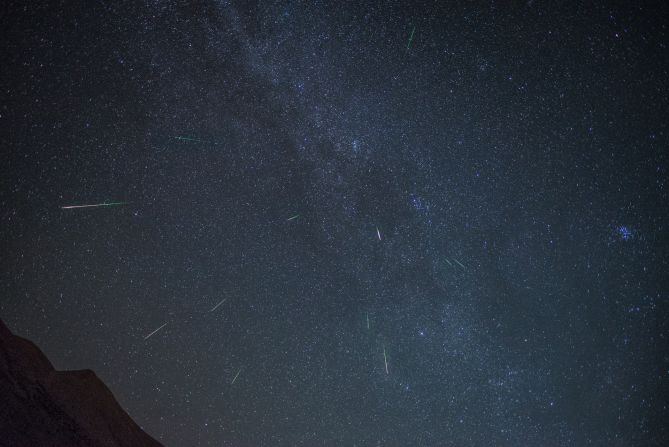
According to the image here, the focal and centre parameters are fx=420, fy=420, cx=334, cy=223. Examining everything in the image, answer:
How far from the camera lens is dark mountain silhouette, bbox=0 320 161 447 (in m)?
8.01

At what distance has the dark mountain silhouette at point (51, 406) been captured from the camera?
801 cm

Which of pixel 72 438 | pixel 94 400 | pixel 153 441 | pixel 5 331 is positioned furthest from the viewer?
pixel 153 441

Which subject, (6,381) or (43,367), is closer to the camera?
(6,381)

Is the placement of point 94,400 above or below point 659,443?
above

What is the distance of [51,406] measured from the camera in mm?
9328

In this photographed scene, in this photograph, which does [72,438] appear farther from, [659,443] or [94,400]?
[659,443]

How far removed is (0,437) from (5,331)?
12.8ft

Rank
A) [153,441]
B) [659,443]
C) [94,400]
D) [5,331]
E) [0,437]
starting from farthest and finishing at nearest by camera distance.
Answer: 1. [659,443]
2. [153,441]
3. [94,400]
4. [5,331]
5. [0,437]

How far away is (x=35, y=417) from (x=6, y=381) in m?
1.05

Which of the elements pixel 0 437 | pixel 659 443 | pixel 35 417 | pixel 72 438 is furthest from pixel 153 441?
pixel 659 443

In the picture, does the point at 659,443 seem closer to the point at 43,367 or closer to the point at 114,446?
the point at 114,446

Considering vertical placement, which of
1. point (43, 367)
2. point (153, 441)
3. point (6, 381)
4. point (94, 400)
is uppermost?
point (6, 381)

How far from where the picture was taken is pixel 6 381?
8.73m

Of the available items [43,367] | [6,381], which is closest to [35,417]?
[6,381]
